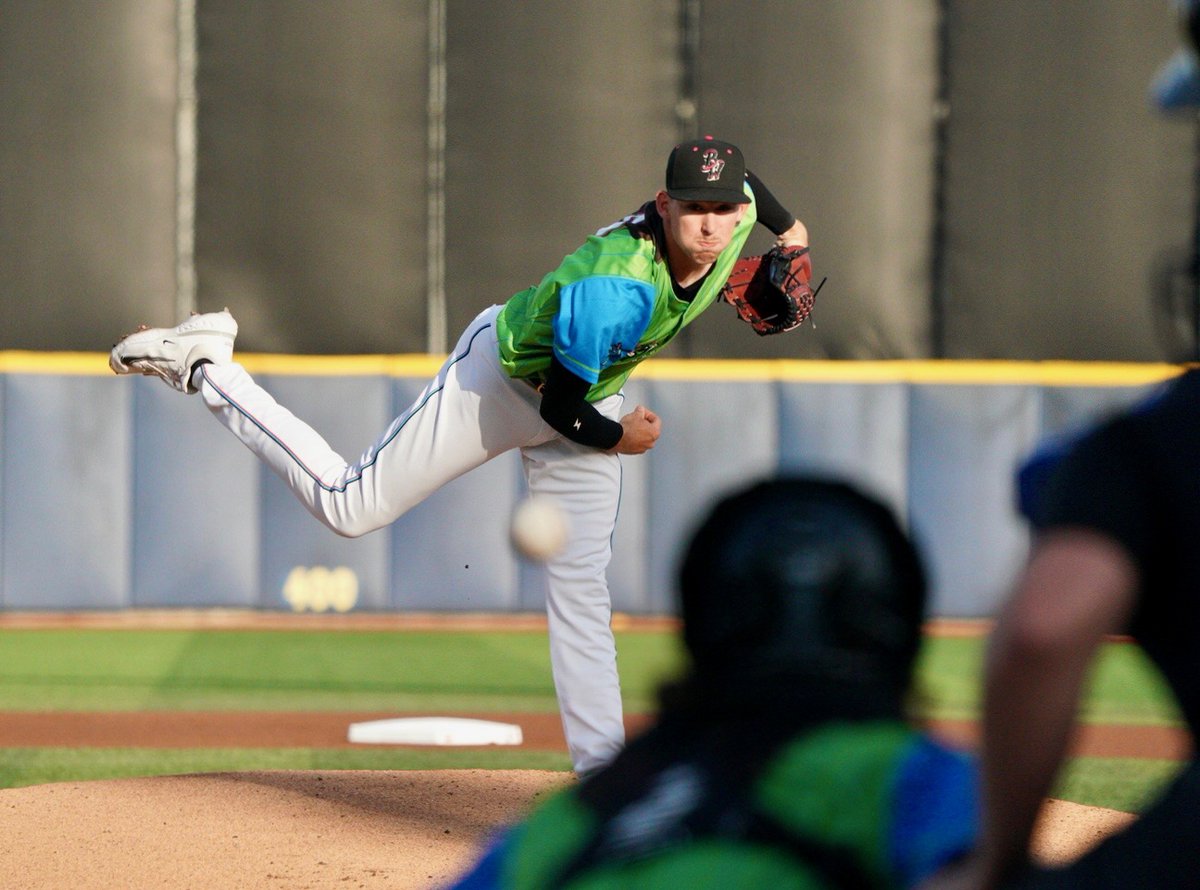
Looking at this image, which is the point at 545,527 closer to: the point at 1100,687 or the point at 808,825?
the point at 808,825

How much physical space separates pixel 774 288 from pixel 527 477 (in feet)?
2.55

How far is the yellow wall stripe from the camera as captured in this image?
744 centimetres

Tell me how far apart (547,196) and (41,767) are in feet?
15.2

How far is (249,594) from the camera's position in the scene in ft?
24.6

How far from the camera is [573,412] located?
341cm

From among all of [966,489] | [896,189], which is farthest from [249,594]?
[896,189]

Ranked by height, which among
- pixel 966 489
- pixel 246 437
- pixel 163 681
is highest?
pixel 246 437

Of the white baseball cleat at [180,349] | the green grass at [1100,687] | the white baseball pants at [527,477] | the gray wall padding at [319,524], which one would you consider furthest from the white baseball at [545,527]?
the gray wall padding at [319,524]

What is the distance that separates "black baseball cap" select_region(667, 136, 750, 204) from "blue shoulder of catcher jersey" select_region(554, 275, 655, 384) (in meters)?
0.23

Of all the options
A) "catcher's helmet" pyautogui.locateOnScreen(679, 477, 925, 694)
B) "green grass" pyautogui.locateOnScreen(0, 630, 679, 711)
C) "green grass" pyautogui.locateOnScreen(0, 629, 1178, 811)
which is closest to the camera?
"catcher's helmet" pyautogui.locateOnScreen(679, 477, 925, 694)

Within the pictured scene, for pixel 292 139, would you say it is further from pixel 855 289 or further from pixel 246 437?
pixel 246 437

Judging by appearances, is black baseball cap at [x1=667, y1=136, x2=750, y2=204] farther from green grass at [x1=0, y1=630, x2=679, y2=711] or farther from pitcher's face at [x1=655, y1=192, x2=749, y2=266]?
green grass at [x1=0, y1=630, x2=679, y2=711]

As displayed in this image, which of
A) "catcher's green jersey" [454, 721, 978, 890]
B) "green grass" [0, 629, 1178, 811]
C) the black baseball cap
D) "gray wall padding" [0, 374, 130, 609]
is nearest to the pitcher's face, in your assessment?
the black baseball cap

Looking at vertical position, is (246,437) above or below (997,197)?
below
